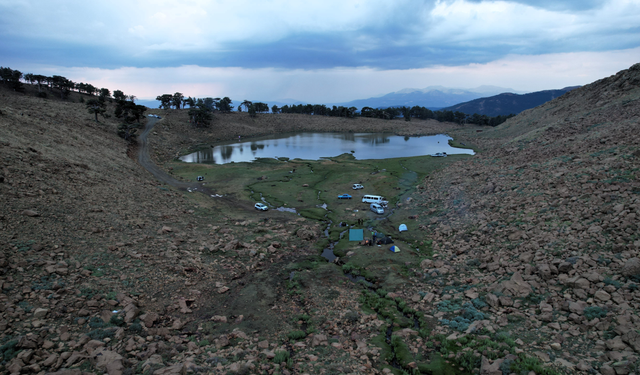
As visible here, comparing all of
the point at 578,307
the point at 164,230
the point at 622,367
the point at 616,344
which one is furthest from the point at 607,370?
the point at 164,230

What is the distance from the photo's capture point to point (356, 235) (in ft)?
108

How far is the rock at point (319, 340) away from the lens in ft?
55.2

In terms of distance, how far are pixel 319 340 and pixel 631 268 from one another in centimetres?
1749

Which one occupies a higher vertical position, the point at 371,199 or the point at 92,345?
the point at 371,199

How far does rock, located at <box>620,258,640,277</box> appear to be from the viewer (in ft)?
52.8

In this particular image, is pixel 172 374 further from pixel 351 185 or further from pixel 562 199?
pixel 351 185

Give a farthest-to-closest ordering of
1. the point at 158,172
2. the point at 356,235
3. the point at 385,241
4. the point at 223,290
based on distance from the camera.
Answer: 1. the point at 158,172
2. the point at 356,235
3. the point at 385,241
4. the point at 223,290

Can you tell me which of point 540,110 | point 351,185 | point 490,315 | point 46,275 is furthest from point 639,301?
point 540,110

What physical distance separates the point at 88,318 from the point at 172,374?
697 centimetres

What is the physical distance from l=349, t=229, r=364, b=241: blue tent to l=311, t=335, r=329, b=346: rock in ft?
52.6

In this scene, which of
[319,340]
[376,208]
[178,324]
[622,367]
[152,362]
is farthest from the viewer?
[376,208]

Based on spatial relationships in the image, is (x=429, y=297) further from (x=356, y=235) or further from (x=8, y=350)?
(x=8, y=350)

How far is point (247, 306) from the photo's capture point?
20.5m

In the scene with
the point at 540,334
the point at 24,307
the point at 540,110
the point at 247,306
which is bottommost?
the point at 247,306
